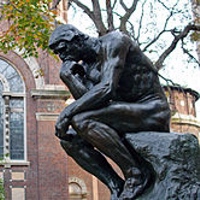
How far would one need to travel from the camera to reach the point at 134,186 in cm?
329

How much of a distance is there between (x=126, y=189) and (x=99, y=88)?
737 mm

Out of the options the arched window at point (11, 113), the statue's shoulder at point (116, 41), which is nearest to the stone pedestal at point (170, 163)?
the statue's shoulder at point (116, 41)

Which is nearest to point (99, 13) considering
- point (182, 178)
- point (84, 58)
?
point (84, 58)

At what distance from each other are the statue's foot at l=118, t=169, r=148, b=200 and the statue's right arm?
728mm

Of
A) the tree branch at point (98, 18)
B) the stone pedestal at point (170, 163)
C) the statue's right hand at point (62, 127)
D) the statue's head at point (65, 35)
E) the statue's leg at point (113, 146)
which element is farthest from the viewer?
Answer: the tree branch at point (98, 18)

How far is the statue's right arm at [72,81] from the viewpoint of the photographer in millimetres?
3539

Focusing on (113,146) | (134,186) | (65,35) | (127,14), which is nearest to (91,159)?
(113,146)

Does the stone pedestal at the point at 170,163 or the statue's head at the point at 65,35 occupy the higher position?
the statue's head at the point at 65,35

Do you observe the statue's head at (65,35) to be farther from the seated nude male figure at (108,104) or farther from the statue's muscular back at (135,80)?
the statue's muscular back at (135,80)

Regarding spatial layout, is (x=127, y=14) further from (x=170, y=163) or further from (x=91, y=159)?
(x=170, y=163)

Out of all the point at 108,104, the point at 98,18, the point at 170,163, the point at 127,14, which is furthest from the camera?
the point at 127,14

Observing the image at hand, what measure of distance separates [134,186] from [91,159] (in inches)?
17.2

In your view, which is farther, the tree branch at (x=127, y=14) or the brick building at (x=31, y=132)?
the brick building at (x=31, y=132)

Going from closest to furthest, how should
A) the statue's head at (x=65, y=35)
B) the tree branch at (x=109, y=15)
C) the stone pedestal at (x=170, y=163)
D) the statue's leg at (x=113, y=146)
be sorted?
the stone pedestal at (x=170, y=163) → the statue's leg at (x=113, y=146) → the statue's head at (x=65, y=35) → the tree branch at (x=109, y=15)
